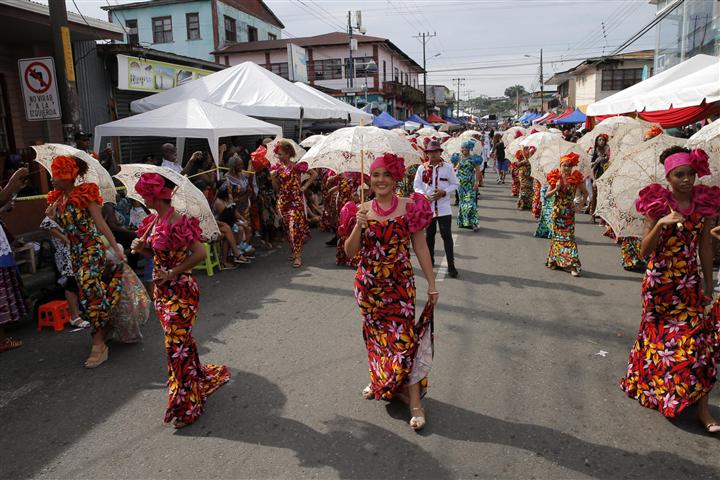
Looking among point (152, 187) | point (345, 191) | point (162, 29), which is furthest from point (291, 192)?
point (162, 29)

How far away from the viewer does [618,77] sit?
132ft

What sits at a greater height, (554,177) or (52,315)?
(554,177)

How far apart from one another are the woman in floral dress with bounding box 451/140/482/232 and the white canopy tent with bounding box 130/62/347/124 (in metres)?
3.59

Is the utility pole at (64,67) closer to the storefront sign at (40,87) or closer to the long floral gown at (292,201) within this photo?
the storefront sign at (40,87)

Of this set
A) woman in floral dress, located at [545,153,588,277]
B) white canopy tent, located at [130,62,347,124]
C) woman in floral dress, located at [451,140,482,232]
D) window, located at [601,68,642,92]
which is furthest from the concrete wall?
woman in floral dress, located at [545,153,588,277]

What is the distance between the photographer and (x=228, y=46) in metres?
40.2

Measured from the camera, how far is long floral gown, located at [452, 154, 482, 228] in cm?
1170

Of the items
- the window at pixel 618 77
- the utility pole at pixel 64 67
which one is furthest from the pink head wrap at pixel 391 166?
the window at pixel 618 77

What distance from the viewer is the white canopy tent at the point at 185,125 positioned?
9281 millimetres

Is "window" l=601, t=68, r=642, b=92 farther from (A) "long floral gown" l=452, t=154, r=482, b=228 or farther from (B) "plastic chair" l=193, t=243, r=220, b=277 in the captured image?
(B) "plastic chair" l=193, t=243, r=220, b=277

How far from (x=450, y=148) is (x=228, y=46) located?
31362mm

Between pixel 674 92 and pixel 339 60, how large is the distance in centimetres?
3896

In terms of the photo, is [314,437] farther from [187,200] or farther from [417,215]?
[187,200]

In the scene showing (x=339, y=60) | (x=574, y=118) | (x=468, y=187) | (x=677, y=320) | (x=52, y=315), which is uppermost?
(x=339, y=60)
